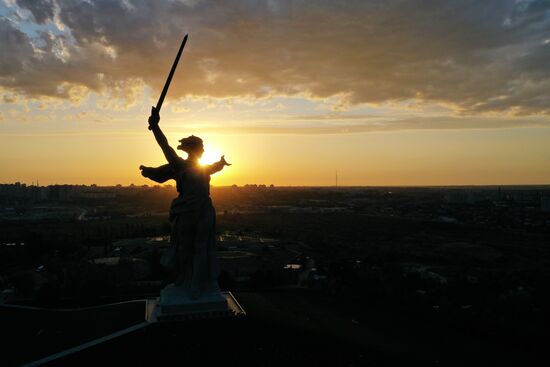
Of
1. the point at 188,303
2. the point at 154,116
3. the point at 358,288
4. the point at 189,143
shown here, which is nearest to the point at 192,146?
the point at 189,143

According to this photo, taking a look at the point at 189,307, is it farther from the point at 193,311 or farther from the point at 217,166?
the point at 217,166

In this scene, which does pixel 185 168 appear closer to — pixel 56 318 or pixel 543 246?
pixel 56 318

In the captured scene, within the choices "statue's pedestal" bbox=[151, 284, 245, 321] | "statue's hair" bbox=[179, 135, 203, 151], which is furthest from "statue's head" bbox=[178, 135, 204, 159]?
"statue's pedestal" bbox=[151, 284, 245, 321]

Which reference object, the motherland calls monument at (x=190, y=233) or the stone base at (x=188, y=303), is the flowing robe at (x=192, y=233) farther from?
the stone base at (x=188, y=303)

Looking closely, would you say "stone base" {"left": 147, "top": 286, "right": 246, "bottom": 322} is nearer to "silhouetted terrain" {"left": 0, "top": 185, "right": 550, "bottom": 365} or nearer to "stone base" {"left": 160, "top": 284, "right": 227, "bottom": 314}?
"stone base" {"left": 160, "top": 284, "right": 227, "bottom": 314}

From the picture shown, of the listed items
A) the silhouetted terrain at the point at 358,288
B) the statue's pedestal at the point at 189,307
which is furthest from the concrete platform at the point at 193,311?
the silhouetted terrain at the point at 358,288

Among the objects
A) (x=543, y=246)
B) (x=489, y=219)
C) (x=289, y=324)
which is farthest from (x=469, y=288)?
(x=489, y=219)
